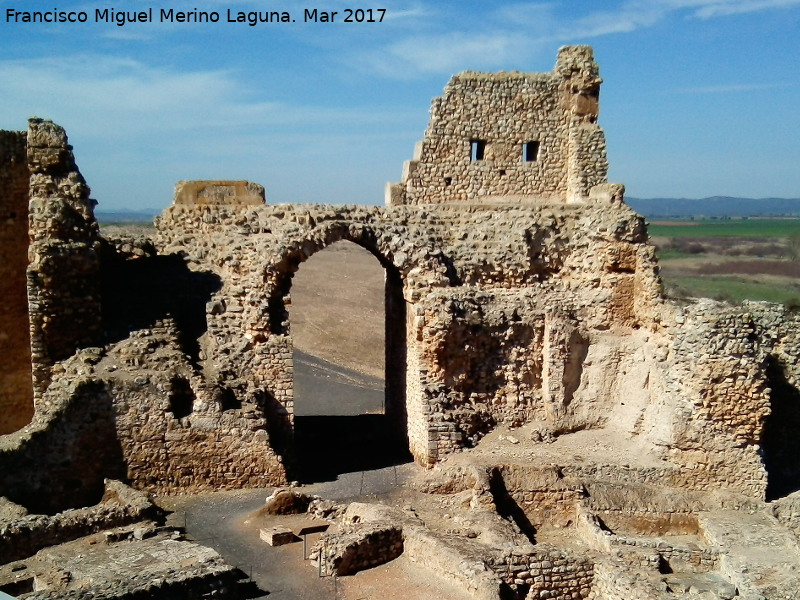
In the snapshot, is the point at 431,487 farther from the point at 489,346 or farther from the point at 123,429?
the point at 123,429

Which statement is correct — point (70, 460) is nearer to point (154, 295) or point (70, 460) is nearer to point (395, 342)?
point (154, 295)

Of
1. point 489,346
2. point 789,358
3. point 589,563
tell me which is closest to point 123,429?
point 489,346

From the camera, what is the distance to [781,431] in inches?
664

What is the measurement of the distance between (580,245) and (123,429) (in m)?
9.41

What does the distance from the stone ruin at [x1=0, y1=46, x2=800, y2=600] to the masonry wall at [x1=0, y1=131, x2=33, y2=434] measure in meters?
0.04

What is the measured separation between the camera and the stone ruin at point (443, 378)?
13008mm

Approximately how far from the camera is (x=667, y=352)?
50.9 feet

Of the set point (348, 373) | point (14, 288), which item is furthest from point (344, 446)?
point (348, 373)

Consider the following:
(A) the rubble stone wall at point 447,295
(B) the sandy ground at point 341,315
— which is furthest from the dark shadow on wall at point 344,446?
(B) the sandy ground at point 341,315

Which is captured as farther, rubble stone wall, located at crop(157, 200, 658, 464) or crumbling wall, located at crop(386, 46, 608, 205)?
crumbling wall, located at crop(386, 46, 608, 205)

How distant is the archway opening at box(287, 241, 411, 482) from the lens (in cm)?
1686

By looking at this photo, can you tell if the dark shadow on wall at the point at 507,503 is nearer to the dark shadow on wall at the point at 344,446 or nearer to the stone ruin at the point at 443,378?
the stone ruin at the point at 443,378

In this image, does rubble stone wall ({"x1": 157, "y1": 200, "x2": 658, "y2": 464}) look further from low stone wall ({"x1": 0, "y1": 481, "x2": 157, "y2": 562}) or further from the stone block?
the stone block

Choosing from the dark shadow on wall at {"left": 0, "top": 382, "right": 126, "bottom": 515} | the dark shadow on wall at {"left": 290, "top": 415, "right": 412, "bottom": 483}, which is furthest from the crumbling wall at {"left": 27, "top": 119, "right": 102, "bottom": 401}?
the dark shadow on wall at {"left": 290, "top": 415, "right": 412, "bottom": 483}
